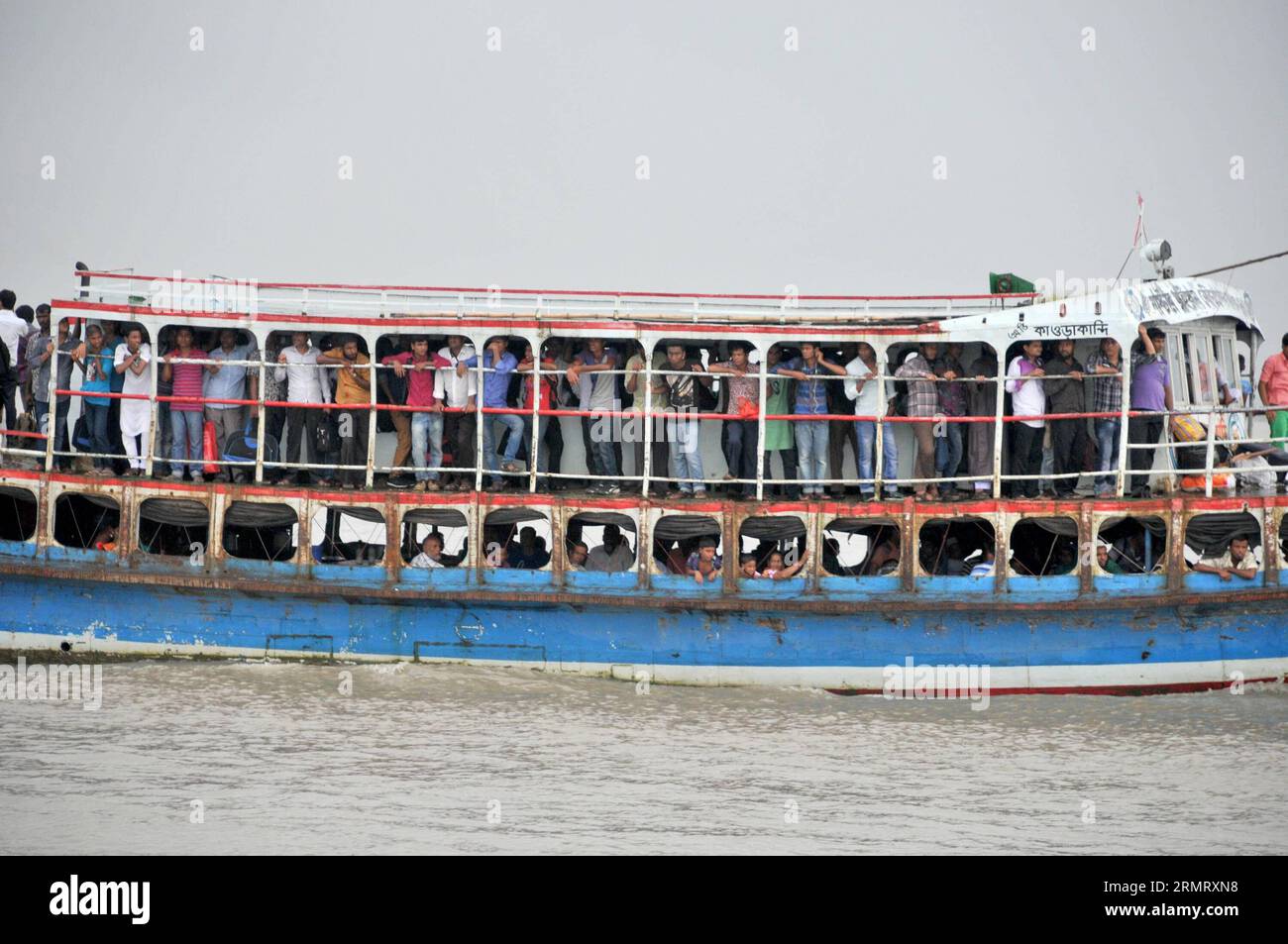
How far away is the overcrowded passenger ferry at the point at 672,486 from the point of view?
20078 millimetres

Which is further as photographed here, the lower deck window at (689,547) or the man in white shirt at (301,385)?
the man in white shirt at (301,385)

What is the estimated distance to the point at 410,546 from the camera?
71.2ft

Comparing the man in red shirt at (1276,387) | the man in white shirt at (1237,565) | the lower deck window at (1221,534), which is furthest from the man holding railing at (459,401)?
the man in red shirt at (1276,387)

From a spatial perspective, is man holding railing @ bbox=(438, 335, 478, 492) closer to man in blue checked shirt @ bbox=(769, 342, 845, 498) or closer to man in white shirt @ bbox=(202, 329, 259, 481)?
man in white shirt @ bbox=(202, 329, 259, 481)

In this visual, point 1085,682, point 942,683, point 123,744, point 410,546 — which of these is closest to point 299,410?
point 410,546

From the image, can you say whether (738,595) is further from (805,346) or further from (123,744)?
(123,744)

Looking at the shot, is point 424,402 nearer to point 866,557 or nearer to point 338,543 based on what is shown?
point 338,543

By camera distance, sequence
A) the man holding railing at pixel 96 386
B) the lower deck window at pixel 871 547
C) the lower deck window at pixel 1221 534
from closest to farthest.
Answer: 1. the lower deck window at pixel 1221 534
2. the lower deck window at pixel 871 547
3. the man holding railing at pixel 96 386

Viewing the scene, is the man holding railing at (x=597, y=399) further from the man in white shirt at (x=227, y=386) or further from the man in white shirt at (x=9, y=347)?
the man in white shirt at (x=9, y=347)

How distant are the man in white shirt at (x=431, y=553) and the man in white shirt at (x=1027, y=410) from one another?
651 centimetres

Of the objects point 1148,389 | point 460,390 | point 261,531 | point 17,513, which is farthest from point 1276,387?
point 17,513

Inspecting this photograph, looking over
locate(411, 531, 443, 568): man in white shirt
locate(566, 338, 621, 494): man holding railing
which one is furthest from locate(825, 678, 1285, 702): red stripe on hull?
locate(411, 531, 443, 568): man in white shirt

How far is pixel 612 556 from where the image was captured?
21.0 meters

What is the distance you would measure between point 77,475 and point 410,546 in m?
3.87
